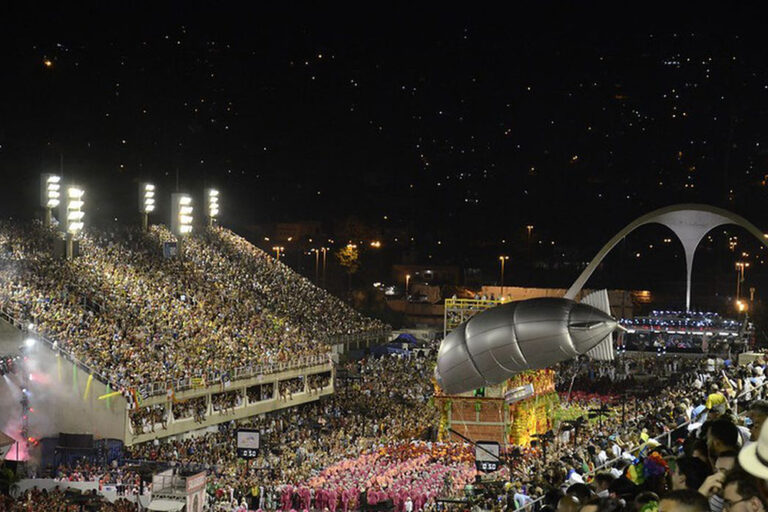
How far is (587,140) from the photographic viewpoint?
10681 centimetres

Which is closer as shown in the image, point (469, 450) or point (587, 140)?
point (469, 450)

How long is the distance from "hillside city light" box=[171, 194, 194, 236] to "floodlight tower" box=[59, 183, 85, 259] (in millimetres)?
7330

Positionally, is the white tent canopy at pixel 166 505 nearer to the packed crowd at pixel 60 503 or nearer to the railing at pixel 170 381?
the packed crowd at pixel 60 503

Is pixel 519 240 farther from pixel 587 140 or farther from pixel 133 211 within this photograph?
pixel 133 211

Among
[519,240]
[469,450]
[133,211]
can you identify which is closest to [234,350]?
[469,450]

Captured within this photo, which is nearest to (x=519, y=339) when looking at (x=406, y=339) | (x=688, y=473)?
(x=688, y=473)

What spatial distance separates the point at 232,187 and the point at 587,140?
43.0 m

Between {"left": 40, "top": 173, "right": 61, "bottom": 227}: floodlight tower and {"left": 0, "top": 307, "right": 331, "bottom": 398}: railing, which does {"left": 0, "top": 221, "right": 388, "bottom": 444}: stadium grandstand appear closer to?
{"left": 0, "top": 307, "right": 331, "bottom": 398}: railing

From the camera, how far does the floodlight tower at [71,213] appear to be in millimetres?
41125

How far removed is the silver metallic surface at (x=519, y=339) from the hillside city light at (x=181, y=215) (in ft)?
111

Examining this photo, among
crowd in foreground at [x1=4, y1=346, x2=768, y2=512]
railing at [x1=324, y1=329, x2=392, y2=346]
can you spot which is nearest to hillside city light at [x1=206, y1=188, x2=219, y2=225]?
railing at [x1=324, y1=329, x2=392, y2=346]

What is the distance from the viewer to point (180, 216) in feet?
165

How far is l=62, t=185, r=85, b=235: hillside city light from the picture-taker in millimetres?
41312

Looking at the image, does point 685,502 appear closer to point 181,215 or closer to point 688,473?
point 688,473
